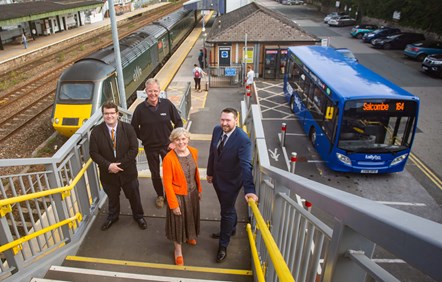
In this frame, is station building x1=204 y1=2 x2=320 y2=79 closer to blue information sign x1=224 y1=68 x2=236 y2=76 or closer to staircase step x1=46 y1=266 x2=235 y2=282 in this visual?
blue information sign x1=224 y1=68 x2=236 y2=76

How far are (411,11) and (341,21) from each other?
1164cm

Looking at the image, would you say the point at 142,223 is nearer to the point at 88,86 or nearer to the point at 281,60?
the point at 88,86

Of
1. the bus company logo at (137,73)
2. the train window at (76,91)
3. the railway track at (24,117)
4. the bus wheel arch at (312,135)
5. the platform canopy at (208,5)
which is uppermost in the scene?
the platform canopy at (208,5)

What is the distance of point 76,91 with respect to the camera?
38.6 feet

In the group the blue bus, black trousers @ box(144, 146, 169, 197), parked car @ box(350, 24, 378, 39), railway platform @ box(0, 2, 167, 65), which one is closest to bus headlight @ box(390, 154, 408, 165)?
the blue bus

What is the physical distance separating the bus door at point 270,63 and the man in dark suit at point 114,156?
17667 mm

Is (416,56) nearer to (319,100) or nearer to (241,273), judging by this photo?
(319,100)

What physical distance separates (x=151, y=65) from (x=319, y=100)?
12.3 metres

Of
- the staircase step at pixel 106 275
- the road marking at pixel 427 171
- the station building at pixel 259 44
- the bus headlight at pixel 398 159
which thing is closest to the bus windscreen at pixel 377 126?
the bus headlight at pixel 398 159

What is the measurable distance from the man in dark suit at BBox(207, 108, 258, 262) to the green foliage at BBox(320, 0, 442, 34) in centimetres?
3191

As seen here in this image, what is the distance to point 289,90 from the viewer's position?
16.2m

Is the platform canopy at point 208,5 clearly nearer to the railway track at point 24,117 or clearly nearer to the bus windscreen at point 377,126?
the railway track at point 24,117

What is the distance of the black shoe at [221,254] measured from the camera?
13.1 ft

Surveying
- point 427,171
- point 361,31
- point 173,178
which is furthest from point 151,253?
point 361,31
